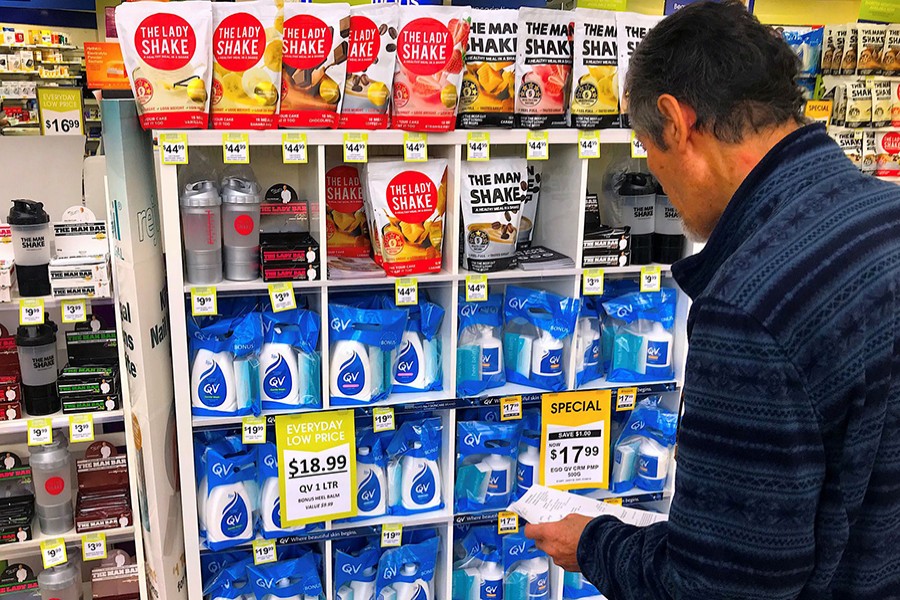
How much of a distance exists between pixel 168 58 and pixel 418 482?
181 centimetres

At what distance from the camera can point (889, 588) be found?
1250mm

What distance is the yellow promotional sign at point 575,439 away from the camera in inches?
122

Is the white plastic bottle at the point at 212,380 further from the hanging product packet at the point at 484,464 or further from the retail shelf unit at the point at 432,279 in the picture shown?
the hanging product packet at the point at 484,464

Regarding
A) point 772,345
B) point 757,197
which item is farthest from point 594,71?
point 772,345

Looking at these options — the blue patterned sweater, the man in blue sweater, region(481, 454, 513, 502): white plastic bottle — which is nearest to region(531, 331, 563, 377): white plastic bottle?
region(481, 454, 513, 502): white plastic bottle

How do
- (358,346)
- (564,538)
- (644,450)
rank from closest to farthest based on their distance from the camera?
(564,538), (358,346), (644,450)

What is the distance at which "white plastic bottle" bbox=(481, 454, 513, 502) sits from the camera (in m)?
3.07

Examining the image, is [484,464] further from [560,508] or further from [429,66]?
[429,66]

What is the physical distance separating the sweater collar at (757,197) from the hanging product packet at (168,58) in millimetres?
1828

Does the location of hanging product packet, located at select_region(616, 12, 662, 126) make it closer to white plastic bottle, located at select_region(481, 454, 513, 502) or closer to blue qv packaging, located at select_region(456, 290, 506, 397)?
blue qv packaging, located at select_region(456, 290, 506, 397)

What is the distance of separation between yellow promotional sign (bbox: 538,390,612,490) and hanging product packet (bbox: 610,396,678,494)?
0.26 feet

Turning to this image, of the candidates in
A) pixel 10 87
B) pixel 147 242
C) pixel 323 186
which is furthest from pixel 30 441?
pixel 10 87

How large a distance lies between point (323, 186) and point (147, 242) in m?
0.65

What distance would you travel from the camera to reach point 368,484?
300cm
